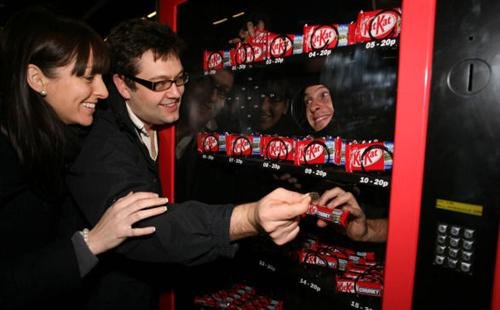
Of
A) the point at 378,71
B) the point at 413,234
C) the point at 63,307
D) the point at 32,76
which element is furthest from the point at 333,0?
the point at 63,307

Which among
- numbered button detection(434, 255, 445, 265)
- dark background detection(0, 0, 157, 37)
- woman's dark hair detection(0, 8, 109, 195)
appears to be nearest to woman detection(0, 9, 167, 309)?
woman's dark hair detection(0, 8, 109, 195)

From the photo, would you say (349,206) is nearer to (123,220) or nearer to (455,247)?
(455,247)

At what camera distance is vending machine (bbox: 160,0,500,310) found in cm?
84

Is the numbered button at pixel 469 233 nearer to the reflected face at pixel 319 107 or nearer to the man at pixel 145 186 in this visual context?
the man at pixel 145 186

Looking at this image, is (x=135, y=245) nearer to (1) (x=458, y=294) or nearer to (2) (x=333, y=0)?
(1) (x=458, y=294)

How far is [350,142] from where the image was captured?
1313 mm

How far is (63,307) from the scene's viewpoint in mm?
1426

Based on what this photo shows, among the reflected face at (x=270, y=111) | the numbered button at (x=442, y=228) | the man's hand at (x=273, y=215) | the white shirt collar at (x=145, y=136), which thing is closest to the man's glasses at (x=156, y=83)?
the white shirt collar at (x=145, y=136)

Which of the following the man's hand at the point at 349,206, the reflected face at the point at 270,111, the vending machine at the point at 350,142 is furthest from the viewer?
the reflected face at the point at 270,111

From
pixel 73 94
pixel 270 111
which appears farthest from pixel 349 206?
pixel 73 94

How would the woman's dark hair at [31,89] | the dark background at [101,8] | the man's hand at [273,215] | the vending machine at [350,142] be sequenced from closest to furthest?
1. the vending machine at [350,142]
2. the man's hand at [273,215]
3. the woman's dark hair at [31,89]
4. the dark background at [101,8]

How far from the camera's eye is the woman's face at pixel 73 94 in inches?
47.9

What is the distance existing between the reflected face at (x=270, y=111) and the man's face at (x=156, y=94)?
46cm

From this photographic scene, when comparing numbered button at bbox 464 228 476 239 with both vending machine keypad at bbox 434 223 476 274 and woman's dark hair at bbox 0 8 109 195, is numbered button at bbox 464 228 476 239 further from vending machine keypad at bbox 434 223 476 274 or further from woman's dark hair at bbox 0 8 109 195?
woman's dark hair at bbox 0 8 109 195
